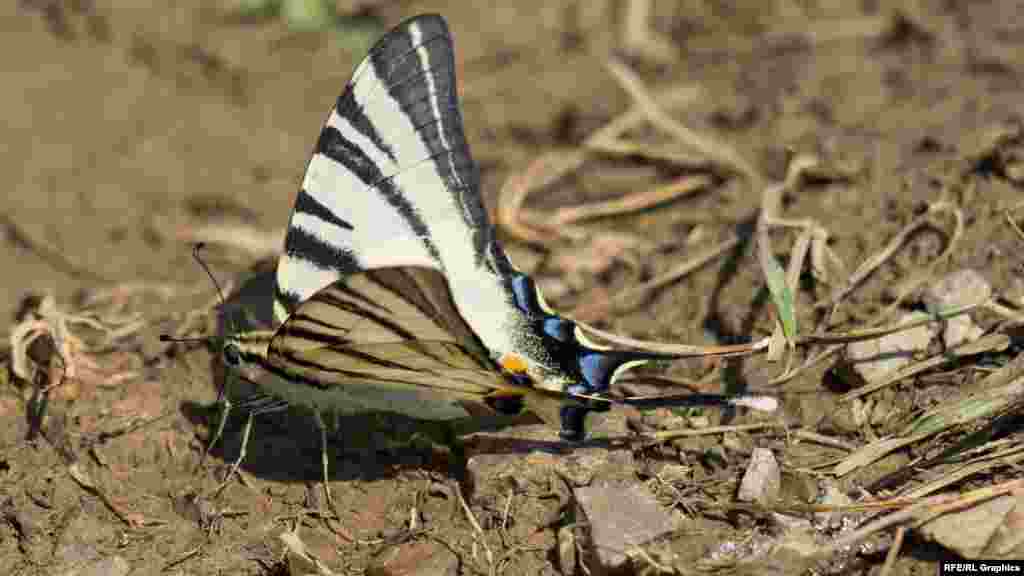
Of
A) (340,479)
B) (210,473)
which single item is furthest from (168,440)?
(340,479)

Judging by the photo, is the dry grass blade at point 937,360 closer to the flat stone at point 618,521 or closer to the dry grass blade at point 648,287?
the flat stone at point 618,521

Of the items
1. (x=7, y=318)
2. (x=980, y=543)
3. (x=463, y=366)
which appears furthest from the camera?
(x=7, y=318)

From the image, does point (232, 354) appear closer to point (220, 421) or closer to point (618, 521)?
point (220, 421)

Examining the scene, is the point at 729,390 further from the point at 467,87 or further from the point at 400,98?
the point at 467,87

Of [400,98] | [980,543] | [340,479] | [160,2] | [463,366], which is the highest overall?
[160,2]

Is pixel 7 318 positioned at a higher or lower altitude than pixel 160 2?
lower

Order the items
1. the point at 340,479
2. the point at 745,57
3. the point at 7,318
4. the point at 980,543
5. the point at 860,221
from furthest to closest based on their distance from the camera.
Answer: the point at 745,57, the point at 7,318, the point at 860,221, the point at 340,479, the point at 980,543

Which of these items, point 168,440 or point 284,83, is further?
point 284,83

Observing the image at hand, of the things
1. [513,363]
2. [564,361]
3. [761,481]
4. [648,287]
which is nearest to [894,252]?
[648,287]
